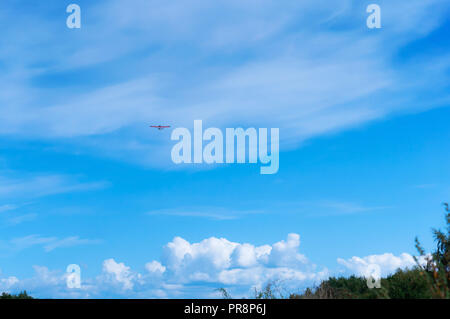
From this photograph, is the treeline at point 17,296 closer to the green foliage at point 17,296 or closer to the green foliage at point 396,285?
the green foliage at point 17,296

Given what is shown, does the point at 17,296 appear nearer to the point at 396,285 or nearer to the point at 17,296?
the point at 17,296

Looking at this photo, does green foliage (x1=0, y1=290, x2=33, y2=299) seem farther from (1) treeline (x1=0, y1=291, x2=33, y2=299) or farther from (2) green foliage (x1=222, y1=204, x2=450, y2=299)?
(2) green foliage (x1=222, y1=204, x2=450, y2=299)

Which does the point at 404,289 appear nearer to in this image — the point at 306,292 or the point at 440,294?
the point at 306,292

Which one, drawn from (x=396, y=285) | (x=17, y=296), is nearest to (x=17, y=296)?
(x=17, y=296)

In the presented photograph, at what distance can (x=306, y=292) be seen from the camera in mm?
20656

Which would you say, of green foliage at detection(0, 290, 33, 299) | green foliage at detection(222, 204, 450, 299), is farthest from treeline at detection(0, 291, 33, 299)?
green foliage at detection(222, 204, 450, 299)

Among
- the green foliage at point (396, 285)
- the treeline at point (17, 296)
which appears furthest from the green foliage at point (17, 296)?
the green foliage at point (396, 285)
